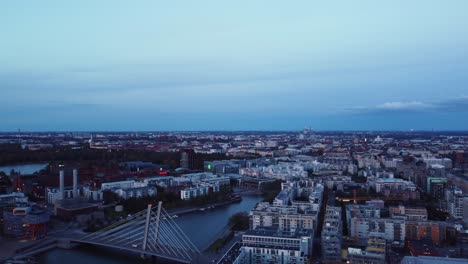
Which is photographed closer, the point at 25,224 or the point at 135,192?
A: the point at 25,224

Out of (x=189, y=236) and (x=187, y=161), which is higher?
(x=187, y=161)

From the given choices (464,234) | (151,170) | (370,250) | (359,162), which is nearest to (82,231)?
(370,250)

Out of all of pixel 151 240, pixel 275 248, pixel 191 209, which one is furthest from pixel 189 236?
pixel 191 209

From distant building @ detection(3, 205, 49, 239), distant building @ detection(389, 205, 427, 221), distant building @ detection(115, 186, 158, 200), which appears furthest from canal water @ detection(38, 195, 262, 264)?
distant building @ detection(389, 205, 427, 221)

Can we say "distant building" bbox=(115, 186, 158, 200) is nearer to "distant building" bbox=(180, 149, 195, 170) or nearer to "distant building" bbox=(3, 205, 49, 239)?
"distant building" bbox=(3, 205, 49, 239)

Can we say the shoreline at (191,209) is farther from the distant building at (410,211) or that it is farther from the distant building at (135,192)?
the distant building at (410,211)

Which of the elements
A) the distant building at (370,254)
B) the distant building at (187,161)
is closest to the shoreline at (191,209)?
the distant building at (370,254)

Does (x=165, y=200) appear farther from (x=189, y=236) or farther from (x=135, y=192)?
(x=189, y=236)
